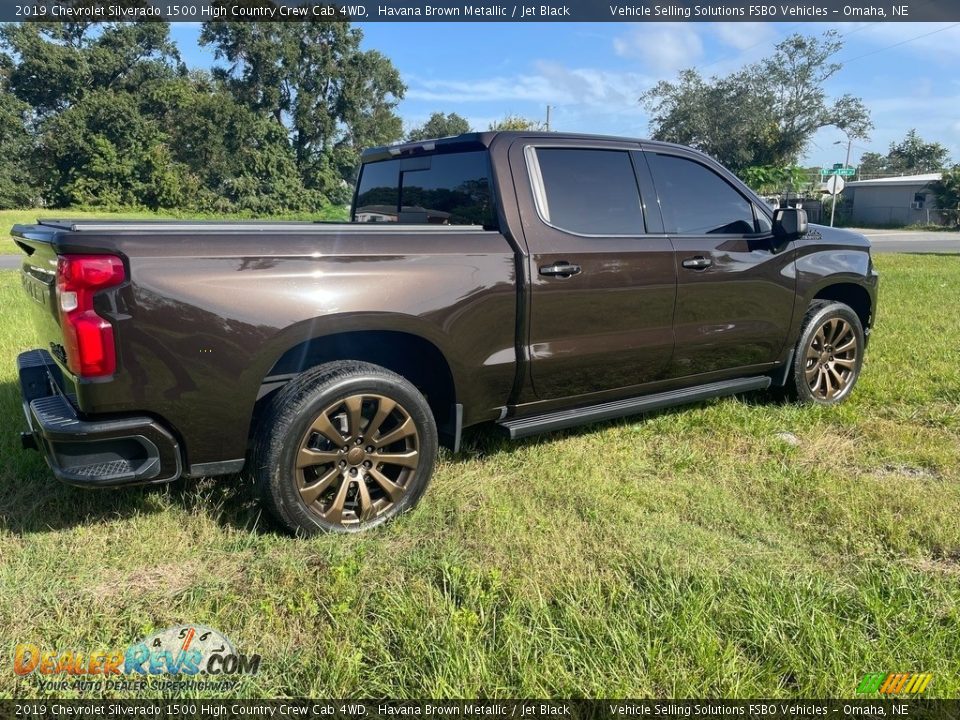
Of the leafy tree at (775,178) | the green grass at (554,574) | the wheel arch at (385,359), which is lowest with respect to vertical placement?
the green grass at (554,574)

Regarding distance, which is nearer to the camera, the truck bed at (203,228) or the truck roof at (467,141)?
the truck bed at (203,228)

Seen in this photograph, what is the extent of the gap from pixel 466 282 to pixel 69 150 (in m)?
45.4

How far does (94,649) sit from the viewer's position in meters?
2.27

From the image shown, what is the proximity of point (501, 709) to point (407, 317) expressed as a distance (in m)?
1.62

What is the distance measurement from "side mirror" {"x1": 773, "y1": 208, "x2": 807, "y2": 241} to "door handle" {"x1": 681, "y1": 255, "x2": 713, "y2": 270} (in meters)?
0.63

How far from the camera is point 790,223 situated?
4266 millimetres

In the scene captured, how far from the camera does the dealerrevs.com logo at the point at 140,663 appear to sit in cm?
215

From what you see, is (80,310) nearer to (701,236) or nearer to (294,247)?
(294,247)

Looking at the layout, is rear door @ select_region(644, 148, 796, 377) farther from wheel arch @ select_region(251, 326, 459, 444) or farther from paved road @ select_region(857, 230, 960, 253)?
paved road @ select_region(857, 230, 960, 253)

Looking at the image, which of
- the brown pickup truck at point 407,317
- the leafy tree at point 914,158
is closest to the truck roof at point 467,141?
the brown pickup truck at point 407,317

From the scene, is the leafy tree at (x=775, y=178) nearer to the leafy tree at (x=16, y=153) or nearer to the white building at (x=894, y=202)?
the white building at (x=894, y=202)

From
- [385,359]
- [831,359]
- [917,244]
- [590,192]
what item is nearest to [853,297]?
[831,359]

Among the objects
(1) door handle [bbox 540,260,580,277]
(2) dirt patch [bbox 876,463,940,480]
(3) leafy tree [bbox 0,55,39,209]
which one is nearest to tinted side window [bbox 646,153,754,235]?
(1) door handle [bbox 540,260,580,277]

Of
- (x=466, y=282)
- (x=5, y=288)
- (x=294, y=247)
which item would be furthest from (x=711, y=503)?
(x=5, y=288)
